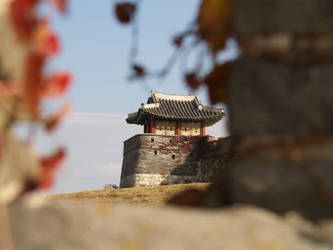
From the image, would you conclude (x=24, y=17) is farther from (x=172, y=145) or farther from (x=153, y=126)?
(x=153, y=126)

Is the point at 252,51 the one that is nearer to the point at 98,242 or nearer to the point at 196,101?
the point at 98,242

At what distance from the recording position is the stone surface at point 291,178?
226cm

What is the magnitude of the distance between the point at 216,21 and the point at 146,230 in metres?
1.22

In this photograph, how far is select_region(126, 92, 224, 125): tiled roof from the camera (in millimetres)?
30500

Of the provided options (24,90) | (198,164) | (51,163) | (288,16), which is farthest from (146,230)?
(198,164)

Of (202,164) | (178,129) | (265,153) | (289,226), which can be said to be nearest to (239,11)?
(265,153)

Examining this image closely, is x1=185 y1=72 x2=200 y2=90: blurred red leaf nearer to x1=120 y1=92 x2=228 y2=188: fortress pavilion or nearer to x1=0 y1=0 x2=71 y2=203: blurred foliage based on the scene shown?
x1=0 y1=0 x2=71 y2=203: blurred foliage

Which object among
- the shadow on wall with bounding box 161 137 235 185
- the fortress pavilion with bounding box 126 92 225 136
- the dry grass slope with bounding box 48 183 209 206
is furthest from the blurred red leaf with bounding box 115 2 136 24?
the fortress pavilion with bounding box 126 92 225 136

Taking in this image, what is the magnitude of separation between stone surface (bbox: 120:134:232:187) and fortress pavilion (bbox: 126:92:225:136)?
3.99 ft

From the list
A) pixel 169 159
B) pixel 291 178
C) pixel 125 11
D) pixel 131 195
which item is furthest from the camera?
pixel 169 159

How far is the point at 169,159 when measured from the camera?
2992 cm

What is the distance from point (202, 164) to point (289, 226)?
88.7 feet

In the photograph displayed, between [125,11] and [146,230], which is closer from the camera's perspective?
[146,230]

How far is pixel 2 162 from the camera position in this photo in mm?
2016
